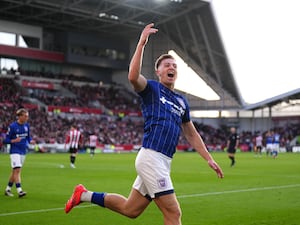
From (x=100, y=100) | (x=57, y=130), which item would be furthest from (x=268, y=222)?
(x=100, y=100)

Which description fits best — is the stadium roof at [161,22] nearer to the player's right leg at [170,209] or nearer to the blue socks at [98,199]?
the blue socks at [98,199]

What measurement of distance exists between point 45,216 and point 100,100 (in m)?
62.4

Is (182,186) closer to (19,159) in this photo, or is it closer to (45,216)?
(19,159)

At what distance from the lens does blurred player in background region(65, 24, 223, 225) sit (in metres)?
6.50

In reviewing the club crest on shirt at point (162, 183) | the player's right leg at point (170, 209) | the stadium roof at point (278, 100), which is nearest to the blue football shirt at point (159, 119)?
the club crest on shirt at point (162, 183)

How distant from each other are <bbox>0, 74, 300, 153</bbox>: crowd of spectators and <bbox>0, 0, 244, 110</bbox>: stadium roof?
18.5 feet

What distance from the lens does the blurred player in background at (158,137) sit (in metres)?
6.50

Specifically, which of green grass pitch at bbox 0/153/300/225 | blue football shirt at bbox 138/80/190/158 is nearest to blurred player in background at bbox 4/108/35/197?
green grass pitch at bbox 0/153/300/225

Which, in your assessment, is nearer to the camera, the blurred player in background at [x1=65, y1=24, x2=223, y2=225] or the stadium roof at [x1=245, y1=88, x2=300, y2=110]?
the blurred player in background at [x1=65, y1=24, x2=223, y2=225]

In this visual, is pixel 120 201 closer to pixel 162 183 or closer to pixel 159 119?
pixel 162 183

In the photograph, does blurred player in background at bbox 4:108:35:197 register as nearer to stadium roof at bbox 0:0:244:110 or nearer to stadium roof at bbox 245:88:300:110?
stadium roof at bbox 0:0:244:110

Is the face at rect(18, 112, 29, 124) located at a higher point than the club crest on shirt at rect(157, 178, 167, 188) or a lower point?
higher

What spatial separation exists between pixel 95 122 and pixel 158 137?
199ft

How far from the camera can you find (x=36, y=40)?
234ft
